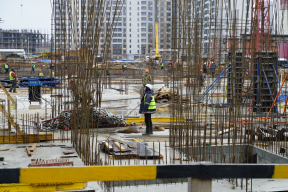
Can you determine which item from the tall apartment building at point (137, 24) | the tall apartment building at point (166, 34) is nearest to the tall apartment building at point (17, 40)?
the tall apartment building at point (166, 34)

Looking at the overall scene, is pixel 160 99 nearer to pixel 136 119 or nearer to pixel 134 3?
pixel 136 119

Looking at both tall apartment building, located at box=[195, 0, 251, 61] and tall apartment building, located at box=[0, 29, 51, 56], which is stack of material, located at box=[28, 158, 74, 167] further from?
tall apartment building, located at box=[0, 29, 51, 56]

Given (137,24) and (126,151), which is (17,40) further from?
(126,151)

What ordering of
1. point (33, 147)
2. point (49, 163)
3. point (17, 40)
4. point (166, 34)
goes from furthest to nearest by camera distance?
point (17, 40)
point (166, 34)
point (33, 147)
point (49, 163)

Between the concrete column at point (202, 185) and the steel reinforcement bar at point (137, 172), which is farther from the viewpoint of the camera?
the concrete column at point (202, 185)

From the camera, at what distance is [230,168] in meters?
2.97

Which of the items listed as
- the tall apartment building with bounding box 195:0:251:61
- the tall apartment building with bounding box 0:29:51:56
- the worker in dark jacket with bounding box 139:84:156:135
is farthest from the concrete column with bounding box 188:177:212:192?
the tall apartment building with bounding box 0:29:51:56

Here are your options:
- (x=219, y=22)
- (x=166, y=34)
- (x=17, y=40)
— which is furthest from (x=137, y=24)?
(x=219, y=22)

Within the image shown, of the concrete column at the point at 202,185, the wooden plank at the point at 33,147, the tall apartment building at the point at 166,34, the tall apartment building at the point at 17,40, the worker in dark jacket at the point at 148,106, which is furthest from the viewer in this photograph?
the tall apartment building at the point at 17,40

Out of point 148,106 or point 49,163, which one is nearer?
point 49,163

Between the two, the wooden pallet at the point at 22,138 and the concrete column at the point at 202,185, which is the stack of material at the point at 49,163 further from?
the concrete column at the point at 202,185

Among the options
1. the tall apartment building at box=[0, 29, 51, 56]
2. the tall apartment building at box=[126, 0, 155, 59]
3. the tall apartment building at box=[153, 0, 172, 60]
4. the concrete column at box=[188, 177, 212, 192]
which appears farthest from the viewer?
the tall apartment building at box=[126, 0, 155, 59]

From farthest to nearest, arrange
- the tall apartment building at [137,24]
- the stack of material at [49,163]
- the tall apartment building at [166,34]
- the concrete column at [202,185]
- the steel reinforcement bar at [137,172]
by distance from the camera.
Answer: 1. the tall apartment building at [137,24]
2. the tall apartment building at [166,34]
3. the stack of material at [49,163]
4. the concrete column at [202,185]
5. the steel reinforcement bar at [137,172]

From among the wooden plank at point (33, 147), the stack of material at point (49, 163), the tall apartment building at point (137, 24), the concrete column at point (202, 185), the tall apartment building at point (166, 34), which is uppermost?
the tall apartment building at point (137, 24)
